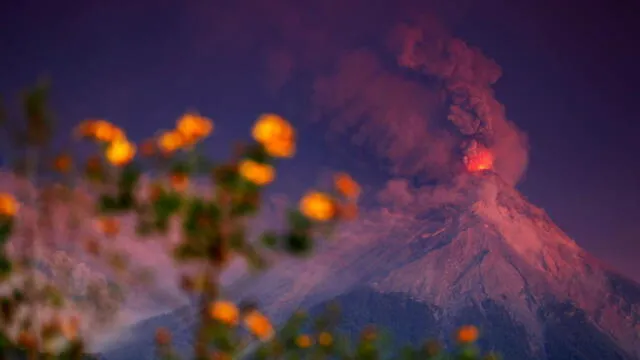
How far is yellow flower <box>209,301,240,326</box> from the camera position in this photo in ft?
5.08

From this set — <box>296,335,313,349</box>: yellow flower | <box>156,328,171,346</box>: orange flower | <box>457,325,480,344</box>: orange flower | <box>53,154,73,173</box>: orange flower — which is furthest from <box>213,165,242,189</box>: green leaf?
<box>457,325,480,344</box>: orange flower

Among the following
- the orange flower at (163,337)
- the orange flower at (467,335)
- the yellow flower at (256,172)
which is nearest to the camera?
the yellow flower at (256,172)

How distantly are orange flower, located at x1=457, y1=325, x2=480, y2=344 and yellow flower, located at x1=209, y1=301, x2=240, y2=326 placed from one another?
943 mm

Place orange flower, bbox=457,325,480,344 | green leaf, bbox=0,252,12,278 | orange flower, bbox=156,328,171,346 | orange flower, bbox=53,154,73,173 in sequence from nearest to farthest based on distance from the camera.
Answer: green leaf, bbox=0,252,12,278 → orange flower, bbox=53,154,73,173 → orange flower, bbox=156,328,171,346 → orange flower, bbox=457,325,480,344

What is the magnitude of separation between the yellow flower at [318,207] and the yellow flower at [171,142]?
0.34 metres

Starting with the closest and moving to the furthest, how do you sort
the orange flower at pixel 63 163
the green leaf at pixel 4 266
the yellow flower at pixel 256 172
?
the yellow flower at pixel 256 172 → the green leaf at pixel 4 266 → the orange flower at pixel 63 163

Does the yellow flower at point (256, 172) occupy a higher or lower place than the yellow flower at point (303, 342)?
higher

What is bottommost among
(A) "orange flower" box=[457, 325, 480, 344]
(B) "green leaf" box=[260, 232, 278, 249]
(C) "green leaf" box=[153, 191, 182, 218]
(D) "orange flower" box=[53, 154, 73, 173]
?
(A) "orange flower" box=[457, 325, 480, 344]

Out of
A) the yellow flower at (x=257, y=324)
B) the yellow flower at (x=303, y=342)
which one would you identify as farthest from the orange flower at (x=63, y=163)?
the yellow flower at (x=303, y=342)

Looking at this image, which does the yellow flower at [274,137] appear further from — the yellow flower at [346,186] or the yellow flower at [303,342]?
the yellow flower at [303,342]

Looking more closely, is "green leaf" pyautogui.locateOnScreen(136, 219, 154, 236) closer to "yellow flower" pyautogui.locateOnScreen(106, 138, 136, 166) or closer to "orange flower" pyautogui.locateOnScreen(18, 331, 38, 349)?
"yellow flower" pyautogui.locateOnScreen(106, 138, 136, 166)

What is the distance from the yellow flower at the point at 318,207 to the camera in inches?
52.6

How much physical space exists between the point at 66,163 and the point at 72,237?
0.25 m

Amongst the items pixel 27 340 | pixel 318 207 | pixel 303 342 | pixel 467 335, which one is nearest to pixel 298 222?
pixel 318 207
